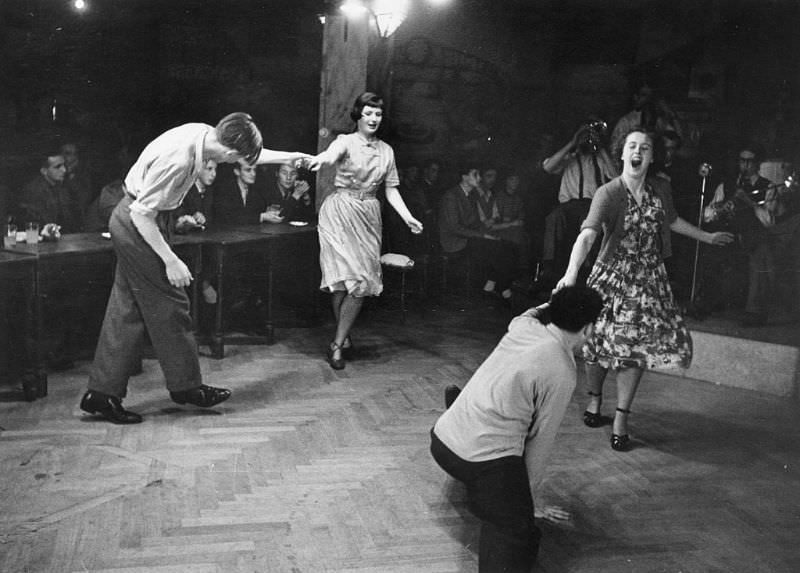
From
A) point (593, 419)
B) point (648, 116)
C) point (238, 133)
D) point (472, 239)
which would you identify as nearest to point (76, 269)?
point (238, 133)

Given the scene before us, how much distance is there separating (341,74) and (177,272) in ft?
8.54

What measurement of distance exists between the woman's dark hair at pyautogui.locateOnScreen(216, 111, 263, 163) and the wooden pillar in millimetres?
1973

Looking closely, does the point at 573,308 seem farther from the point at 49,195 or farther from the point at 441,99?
the point at 441,99

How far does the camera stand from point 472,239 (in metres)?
7.84

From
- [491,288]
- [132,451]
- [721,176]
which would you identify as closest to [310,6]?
[491,288]

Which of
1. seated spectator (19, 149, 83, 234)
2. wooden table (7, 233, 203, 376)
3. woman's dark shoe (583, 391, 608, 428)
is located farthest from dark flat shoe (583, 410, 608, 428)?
seated spectator (19, 149, 83, 234)

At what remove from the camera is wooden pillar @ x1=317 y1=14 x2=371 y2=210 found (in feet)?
20.8

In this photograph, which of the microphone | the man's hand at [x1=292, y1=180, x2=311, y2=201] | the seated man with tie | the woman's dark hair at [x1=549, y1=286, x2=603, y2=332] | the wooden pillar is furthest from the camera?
the microphone

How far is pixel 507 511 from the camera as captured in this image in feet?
9.73

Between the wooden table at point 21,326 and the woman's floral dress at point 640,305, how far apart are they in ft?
9.26

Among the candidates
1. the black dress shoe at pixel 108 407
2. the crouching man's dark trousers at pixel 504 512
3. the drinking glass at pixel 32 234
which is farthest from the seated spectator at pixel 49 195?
the crouching man's dark trousers at pixel 504 512

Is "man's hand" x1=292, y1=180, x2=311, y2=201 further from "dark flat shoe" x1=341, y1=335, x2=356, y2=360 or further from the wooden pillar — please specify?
"dark flat shoe" x1=341, y1=335, x2=356, y2=360

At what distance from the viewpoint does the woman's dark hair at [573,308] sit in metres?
3.09

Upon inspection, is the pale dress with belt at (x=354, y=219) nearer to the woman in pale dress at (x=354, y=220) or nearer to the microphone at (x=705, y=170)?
the woman in pale dress at (x=354, y=220)
